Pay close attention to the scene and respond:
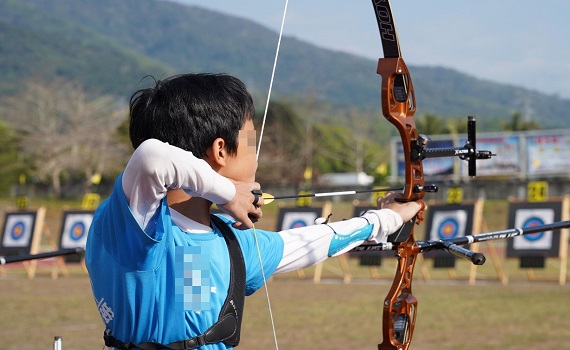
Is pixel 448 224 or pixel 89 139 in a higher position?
pixel 89 139

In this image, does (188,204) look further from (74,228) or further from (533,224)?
(74,228)

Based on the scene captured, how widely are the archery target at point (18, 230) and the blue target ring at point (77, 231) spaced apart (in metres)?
0.82

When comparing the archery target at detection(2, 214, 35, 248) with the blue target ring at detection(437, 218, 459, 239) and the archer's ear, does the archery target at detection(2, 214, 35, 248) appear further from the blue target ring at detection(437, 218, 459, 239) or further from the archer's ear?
the archer's ear

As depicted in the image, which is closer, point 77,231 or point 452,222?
point 452,222

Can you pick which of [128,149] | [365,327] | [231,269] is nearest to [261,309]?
[365,327]

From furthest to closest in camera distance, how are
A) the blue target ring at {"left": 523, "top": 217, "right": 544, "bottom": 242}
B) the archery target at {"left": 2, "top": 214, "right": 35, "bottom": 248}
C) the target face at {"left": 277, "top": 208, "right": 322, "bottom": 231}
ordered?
the archery target at {"left": 2, "top": 214, "right": 35, "bottom": 248}
the target face at {"left": 277, "top": 208, "right": 322, "bottom": 231}
the blue target ring at {"left": 523, "top": 217, "right": 544, "bottom": 242}

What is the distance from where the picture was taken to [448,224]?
13.5 meters

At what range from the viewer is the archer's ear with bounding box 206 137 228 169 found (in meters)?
2.10

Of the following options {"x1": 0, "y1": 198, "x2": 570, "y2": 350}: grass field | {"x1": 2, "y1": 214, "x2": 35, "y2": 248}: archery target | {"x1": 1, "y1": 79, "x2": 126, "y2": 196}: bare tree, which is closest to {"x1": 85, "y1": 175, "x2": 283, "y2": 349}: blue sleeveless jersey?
{"x1": 0, "y1": 198, "x2": 570, "y2": 350}: grass field

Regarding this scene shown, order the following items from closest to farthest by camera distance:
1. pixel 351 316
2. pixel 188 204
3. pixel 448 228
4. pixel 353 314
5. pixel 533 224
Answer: pixel 188 204 < pixel 351 316 < pixel 353 314 < pixel 533 224 < pixel 448 228

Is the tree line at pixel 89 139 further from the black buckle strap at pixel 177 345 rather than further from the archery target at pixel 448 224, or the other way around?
the black buckle strap at pixel 177 345

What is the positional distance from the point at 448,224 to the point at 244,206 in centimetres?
1172

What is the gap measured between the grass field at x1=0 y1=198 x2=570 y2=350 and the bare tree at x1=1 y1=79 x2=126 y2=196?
3799 centimetres

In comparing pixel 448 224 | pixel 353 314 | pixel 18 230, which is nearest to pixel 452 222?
pixel 448 224
